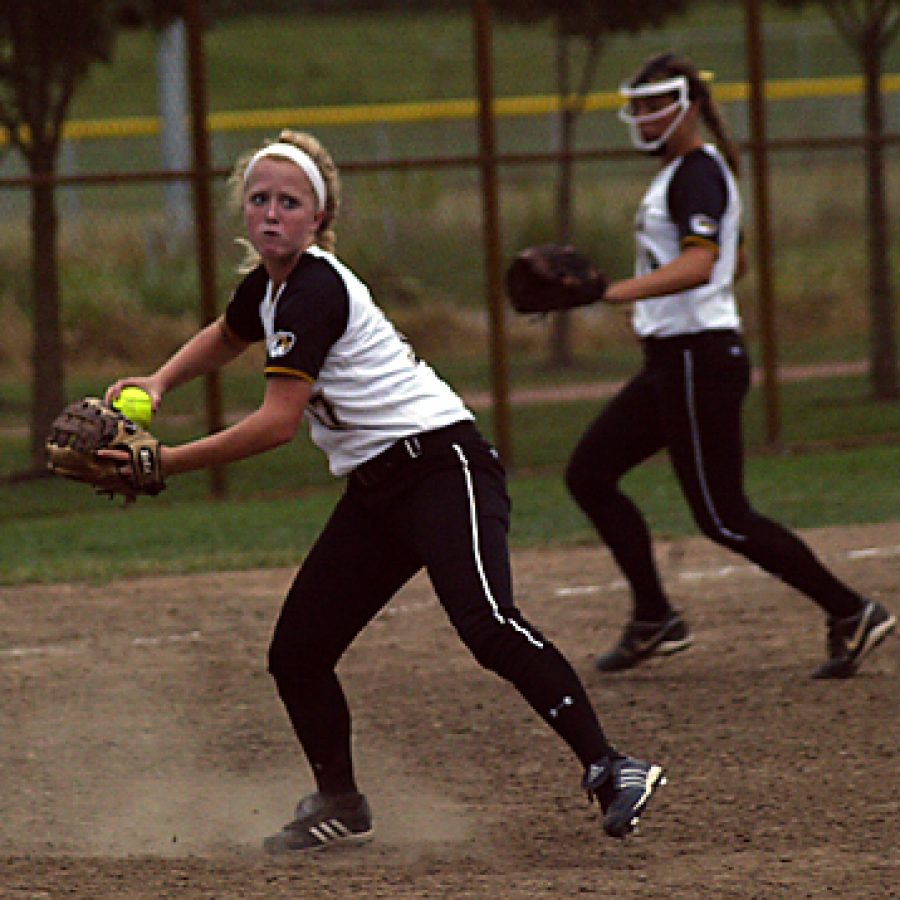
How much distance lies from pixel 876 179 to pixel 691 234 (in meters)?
7.68

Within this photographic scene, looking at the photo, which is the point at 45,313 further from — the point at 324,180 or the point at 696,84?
the point at 324,180

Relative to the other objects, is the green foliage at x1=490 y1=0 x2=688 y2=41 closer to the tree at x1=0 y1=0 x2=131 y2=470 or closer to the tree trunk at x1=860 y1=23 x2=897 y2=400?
the tree trunk at x1=860 y1=23 x2=897 y2=400

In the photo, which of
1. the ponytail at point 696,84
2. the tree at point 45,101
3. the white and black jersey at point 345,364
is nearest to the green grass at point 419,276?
the tree at point 45,101

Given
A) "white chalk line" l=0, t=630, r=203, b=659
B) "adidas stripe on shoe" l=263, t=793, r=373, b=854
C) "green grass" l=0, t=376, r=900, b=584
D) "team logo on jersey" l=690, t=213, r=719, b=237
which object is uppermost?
"team logo on jersey" l=690, t=213, r=719, b=237

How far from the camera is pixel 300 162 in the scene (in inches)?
180

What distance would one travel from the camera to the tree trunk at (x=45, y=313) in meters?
11.4

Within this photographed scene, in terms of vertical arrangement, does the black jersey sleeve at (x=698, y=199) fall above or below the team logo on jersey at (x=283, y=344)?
above

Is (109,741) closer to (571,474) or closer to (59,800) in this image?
(59,800)

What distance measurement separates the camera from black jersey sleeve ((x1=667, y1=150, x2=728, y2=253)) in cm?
611

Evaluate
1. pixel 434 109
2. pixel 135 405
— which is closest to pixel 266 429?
pixel 135 405

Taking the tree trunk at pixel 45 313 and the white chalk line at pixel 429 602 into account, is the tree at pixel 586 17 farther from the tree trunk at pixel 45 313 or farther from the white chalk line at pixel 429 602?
the white chalk line at pixel 429 602

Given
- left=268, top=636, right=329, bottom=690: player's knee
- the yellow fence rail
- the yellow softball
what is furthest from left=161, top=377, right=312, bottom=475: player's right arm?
the yellow fence rail

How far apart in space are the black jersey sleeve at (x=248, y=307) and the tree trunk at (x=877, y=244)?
9132mm

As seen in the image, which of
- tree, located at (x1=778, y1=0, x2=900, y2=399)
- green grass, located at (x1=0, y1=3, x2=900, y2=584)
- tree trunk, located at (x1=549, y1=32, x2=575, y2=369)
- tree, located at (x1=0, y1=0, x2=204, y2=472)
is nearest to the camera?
green grass, located at (x1=0, y1=3, x2=900, y2=584)
